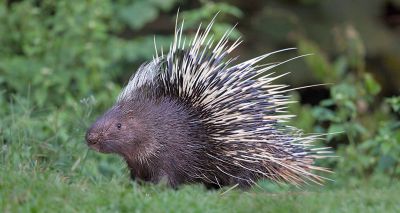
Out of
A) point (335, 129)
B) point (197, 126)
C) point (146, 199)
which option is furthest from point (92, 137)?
point (335, 129)

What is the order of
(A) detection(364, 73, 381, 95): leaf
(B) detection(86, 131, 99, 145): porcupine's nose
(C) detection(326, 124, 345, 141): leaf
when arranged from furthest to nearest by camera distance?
(A) detection(364, 73, 381, 95): leaf, (C) detection(326, 124, 345, 141): leaf, (B) detection(86, 131, 99, 145): porcupine's nose

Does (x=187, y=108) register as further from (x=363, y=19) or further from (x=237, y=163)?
(x=363, y=19)

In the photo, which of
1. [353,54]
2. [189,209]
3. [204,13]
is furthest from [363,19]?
[189,209]

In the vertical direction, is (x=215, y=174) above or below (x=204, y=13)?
below

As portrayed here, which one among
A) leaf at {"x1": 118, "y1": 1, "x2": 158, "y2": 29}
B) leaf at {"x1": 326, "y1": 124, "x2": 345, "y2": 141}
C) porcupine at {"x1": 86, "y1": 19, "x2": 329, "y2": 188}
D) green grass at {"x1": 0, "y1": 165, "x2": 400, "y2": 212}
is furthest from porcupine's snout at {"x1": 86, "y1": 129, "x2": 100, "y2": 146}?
leaf at {"x1": 118, "y1": 1, "x2": 158, "y2": 29}

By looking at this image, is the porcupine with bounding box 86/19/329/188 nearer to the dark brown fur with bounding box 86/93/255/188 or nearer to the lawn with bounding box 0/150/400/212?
the dark brown fur with bounding box 86/93/255/188

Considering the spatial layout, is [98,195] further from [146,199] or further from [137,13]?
[137,13]

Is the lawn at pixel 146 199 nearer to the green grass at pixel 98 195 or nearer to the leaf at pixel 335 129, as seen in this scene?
the green grass at pixel 98 195

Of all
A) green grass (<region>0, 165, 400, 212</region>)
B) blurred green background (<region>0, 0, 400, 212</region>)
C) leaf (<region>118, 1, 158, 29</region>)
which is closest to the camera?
green grass (<region>0, 165, 400, 212</region>)
